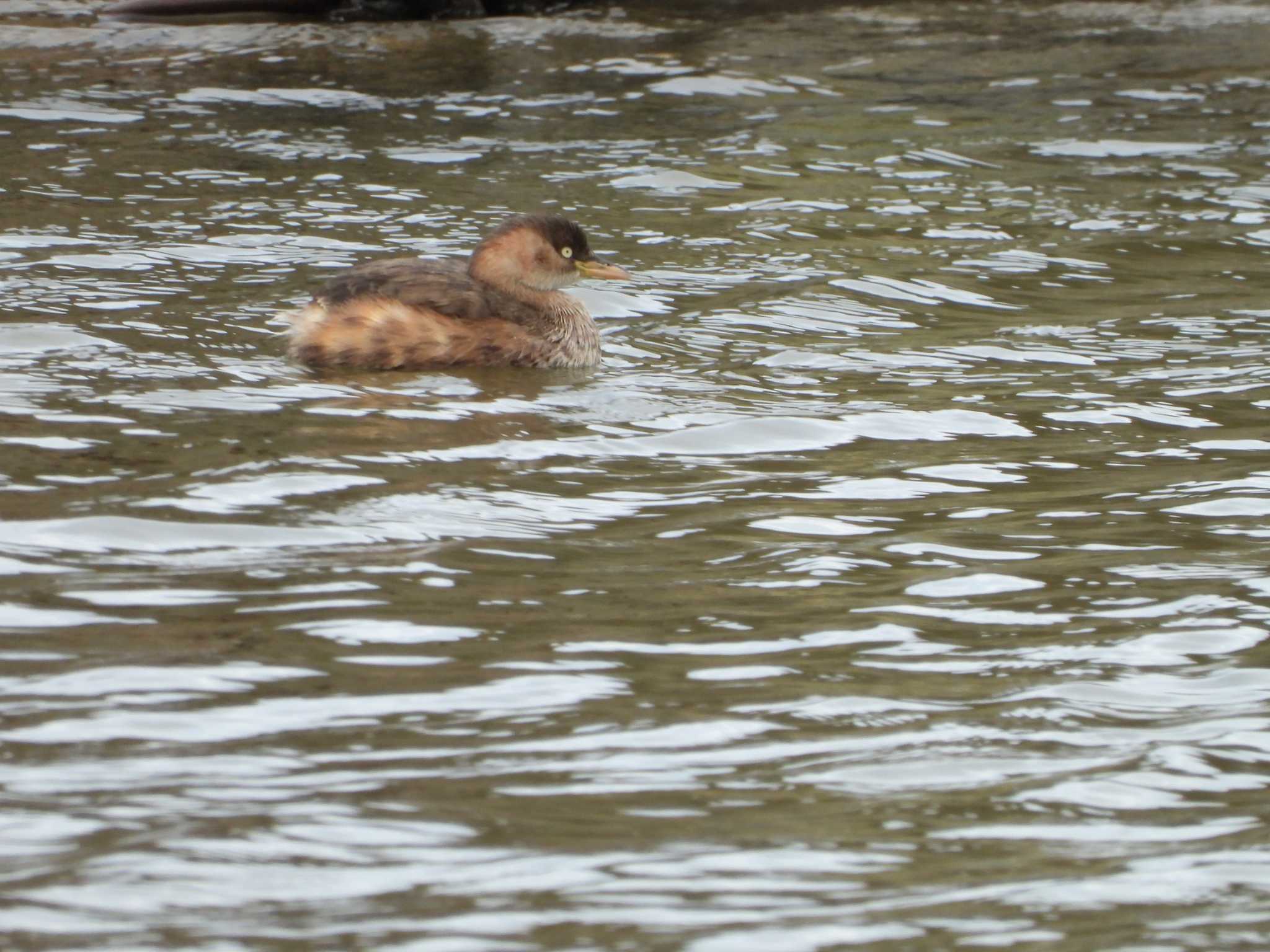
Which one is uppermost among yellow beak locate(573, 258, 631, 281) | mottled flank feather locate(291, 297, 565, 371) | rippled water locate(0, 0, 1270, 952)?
yellow beak locate(573, 258, 631, 281)

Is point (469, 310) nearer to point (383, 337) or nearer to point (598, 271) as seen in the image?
point (383, 337)

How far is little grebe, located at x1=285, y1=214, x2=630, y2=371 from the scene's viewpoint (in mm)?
8359

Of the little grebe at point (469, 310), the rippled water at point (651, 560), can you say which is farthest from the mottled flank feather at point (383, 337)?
the rippled water at point (651, 560)

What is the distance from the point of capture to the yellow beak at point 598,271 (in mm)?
9336

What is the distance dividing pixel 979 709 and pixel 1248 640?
3.23 ft

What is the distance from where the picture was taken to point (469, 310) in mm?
8672

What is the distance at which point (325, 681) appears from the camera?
191 inches

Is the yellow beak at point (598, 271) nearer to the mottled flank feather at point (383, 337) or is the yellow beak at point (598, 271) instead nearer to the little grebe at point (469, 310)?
the little grebe at point (469, 310)

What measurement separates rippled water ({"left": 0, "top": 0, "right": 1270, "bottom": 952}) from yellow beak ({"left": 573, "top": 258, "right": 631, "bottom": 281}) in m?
0.36

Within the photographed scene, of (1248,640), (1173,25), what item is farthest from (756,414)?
(1173,25)

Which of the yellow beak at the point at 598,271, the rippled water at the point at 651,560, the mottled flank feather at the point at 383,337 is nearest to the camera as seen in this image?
the rippled water at the point at 651,560

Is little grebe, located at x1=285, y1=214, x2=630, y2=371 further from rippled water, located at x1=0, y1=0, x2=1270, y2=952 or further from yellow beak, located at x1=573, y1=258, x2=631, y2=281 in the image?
rippled water, located at x1=0, y1=0, x2=1270, y2=952

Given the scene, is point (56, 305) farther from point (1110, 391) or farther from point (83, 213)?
point (1110, 391)

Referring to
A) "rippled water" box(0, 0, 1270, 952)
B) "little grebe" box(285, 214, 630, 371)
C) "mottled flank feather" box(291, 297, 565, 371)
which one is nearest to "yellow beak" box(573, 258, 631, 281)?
"little grebe" box(285, 214, 630, 371)
